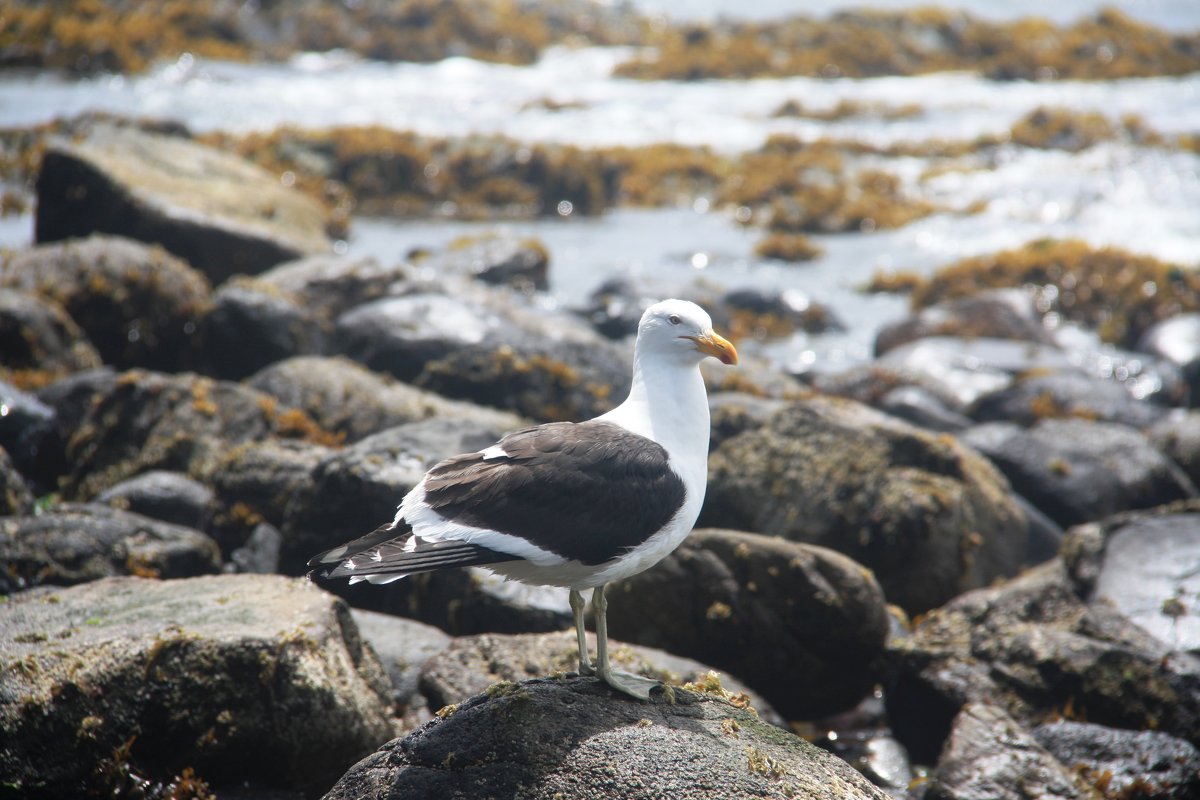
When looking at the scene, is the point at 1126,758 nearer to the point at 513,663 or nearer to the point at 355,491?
the point at 513,663

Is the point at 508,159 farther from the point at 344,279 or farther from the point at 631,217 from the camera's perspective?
the point at 344,279

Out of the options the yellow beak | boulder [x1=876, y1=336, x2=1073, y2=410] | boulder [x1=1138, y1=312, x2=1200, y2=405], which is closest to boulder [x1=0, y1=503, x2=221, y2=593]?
the yellow beak

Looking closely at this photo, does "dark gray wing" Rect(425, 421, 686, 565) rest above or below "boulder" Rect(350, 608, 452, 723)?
above

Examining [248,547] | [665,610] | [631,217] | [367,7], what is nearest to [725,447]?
[665,610]

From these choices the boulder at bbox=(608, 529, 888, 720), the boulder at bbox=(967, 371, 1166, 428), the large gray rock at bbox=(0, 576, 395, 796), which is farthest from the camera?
the boulder at bbox=(967, 371, 1166, 428)

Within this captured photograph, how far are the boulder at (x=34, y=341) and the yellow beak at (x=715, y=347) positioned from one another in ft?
23.4

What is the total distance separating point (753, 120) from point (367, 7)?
543 inches

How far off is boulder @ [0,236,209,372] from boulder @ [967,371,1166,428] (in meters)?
8.24

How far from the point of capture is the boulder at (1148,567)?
22.6 ft

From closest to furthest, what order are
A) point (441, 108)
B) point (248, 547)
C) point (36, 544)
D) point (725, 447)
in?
1. point (36, 544)
2. point (248, 547)
3. point (725, 447)
4. point (441, 108)

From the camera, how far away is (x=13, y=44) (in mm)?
23969

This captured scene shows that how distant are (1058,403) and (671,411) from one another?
25.8 ft

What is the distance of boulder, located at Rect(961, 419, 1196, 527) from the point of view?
30.4 feet

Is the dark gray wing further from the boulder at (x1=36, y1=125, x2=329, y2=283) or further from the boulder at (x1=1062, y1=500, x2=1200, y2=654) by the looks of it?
the boulder at (x1=36, y1=125, x2=329, y2=283)
